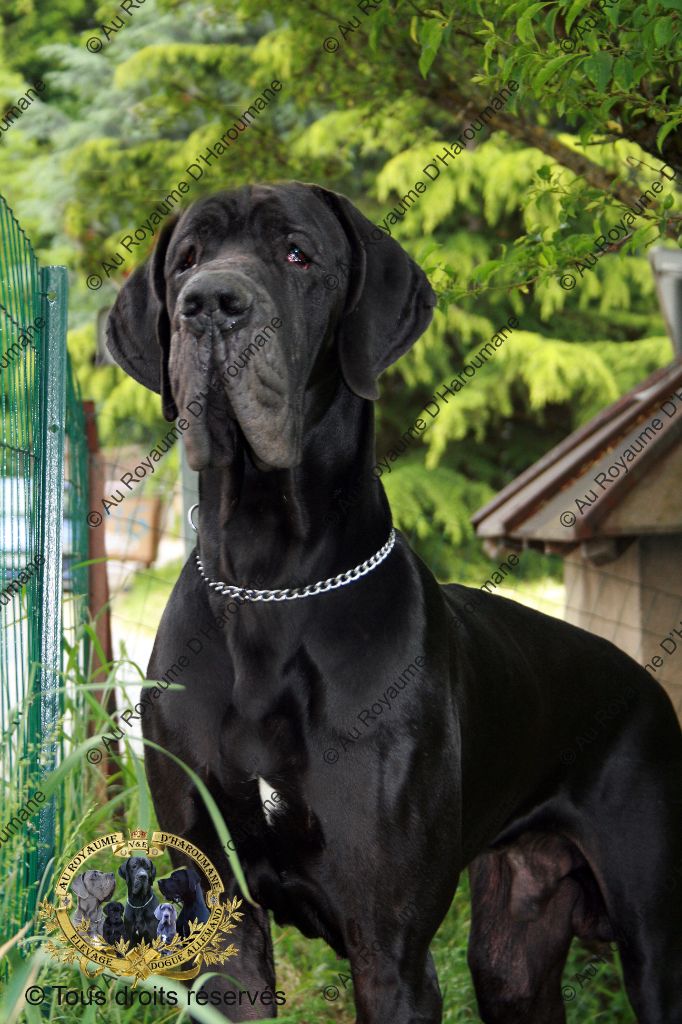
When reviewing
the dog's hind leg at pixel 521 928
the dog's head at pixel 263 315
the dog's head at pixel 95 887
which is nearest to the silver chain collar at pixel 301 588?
the dog's head at pixel 263 315

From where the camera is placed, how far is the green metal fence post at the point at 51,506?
2.73 metres

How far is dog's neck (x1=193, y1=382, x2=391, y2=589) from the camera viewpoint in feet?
7.45

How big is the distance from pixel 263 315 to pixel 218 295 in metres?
0.09

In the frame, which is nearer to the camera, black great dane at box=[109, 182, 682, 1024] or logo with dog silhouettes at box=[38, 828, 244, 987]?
logo with dog silhouettes at box=[38, 828, 244, 987]

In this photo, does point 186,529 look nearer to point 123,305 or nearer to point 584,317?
point 123,305

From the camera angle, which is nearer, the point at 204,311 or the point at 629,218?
the point at 204,311

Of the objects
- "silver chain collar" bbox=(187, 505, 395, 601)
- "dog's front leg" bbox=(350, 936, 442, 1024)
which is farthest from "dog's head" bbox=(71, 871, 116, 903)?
"silver chain collar" bbox=(187, 505, 395, 601)

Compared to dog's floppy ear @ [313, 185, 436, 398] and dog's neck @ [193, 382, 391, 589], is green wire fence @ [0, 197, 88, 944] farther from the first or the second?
dog's floppy ear @ [313, 185, 436, 398]

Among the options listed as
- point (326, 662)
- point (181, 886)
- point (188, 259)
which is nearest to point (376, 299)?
point (188, 259)

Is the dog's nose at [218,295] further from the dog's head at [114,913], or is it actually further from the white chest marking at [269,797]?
the dog's head at [114,913]

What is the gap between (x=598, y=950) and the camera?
3875mm

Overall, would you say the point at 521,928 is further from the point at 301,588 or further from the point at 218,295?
the point at 218,295

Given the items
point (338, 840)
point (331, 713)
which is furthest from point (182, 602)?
point (338, 840)

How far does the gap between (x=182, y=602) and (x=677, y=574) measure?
2.27m
